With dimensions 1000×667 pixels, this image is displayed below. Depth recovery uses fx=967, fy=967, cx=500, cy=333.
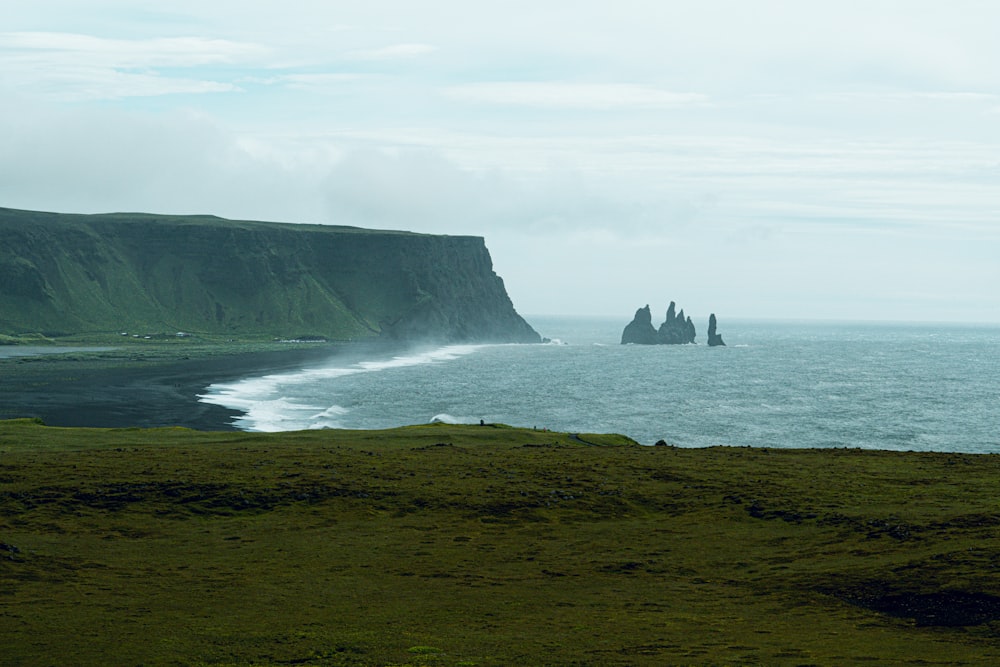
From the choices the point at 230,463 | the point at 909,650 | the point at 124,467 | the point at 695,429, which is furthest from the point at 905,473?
the point at 695,429

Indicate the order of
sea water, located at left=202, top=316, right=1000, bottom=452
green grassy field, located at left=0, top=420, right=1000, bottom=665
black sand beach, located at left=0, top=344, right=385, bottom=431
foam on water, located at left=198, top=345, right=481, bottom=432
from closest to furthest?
green grassy field, located at left=0, top=420, right=1000, bottom=665 → black sand beach, located at left=0, top=344, right=385, bottom=431 → foam on water, located at left=198, top=345, right=481, bottom=432 → sea water, located at left=202, top=316, right=1000, bottom=452

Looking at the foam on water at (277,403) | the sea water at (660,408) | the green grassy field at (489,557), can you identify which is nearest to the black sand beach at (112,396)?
the foam on water at (277,403)

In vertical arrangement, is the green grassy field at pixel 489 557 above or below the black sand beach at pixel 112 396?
above

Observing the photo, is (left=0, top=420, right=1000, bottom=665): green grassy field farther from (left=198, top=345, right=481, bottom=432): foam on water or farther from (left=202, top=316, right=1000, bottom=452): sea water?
(left=202, top=316, right=1000, bottom=452): sea water

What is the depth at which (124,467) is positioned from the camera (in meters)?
58.3

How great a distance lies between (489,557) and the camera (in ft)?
137

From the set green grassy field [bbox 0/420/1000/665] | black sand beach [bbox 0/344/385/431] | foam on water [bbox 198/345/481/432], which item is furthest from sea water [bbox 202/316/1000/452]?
green grassy field [bbox 0/420/1000/665]

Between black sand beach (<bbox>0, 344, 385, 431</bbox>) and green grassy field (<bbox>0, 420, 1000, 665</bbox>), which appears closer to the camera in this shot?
green grassy field (<bbox>0, 420, 1000, 665</bbox>)

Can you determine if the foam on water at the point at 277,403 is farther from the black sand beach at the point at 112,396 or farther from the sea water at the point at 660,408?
the black sand beach at the point at 112,396

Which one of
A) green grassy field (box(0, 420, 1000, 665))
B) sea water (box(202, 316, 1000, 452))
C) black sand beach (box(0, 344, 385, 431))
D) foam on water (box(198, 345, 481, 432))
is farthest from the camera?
sea water (box(202, 316, 1000, 452))

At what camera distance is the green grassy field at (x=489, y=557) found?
2839 centimetres

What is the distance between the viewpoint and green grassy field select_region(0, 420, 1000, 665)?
28.4 meters

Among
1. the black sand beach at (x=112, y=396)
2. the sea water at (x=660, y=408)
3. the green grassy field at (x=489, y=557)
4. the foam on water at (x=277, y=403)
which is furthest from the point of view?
the sea water at (x=660, y=408)

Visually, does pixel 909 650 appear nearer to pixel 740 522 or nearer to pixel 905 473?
pixel 740 522
